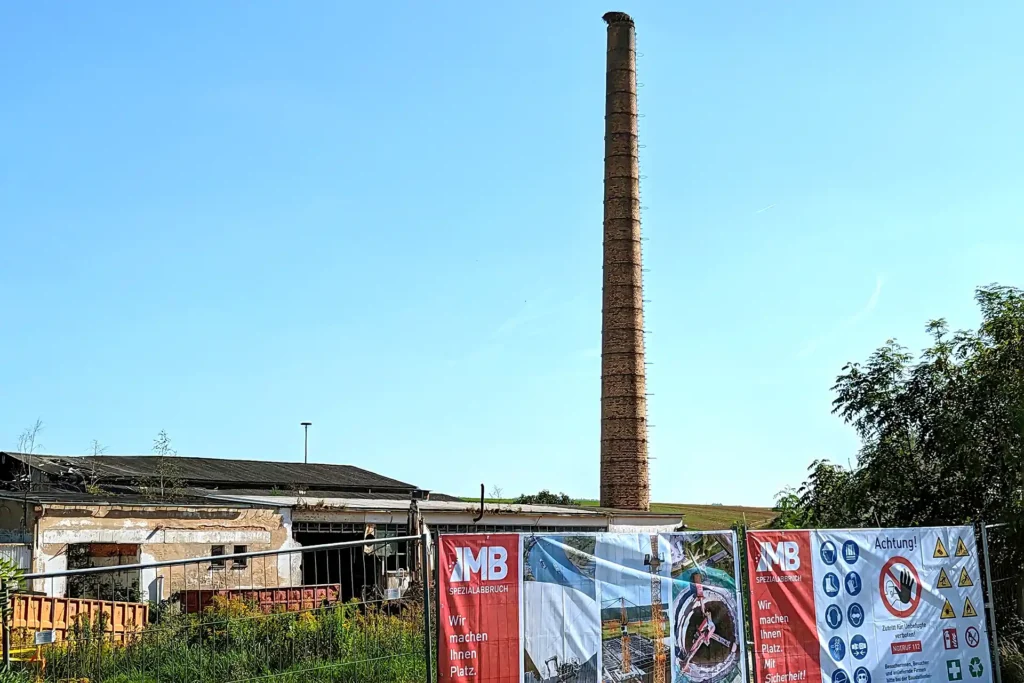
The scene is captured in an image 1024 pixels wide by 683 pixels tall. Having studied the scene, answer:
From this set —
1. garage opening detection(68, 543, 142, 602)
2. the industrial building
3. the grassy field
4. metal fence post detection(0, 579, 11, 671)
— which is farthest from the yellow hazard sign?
the grassy field

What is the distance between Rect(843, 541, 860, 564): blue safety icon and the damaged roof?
23.1m

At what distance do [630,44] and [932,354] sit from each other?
28287mm

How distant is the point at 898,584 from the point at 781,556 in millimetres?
1595

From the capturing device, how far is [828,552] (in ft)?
34.5

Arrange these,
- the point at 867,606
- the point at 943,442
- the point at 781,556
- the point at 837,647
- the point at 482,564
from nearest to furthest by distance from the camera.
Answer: the point at 482,564 → the point at 781,556 → the point at 837,647 → the point at 867,606 → the point at 943,442

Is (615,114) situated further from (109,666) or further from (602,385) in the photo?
(109,666)

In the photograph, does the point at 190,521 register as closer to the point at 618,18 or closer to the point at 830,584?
the point at 830,584

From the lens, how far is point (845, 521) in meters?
18.3

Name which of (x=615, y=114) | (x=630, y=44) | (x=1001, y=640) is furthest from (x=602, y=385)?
(x=1001, y=640)

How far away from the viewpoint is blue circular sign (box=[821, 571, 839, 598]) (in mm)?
10438

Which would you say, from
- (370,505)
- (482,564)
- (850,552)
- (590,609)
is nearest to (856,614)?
(850,552)

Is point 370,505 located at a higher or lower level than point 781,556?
higher

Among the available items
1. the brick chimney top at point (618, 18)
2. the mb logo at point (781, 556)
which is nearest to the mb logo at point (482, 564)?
the mb logo at point (781, 556)

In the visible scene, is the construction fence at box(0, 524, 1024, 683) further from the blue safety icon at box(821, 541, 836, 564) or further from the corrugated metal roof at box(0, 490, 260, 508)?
the corrugated metal roof at box(0, 490, 260, 508)
